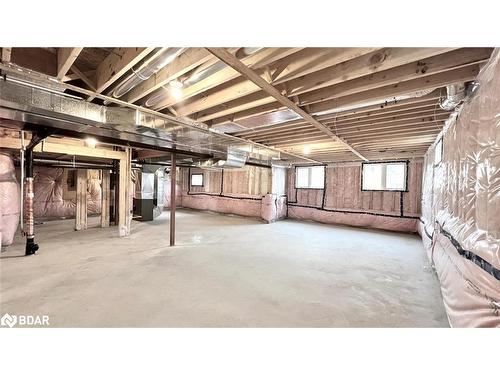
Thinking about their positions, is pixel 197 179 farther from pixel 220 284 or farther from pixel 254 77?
pixel 254 77

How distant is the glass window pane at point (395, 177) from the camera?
555 cm

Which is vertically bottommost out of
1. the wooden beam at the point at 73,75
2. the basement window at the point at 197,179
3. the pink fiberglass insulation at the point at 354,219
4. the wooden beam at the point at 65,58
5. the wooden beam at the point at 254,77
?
the pink fiberglass insulation at the point at 354,219

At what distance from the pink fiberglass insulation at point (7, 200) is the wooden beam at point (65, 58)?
Result: 285cm

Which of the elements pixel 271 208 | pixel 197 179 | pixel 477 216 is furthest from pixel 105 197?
pixel 477 216

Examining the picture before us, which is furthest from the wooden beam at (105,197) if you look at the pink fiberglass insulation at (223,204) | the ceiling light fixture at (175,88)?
the ceiling light fixture at (175,88)

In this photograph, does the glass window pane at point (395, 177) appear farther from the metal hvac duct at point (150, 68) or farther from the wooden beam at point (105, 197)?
the wooden beam at point (105, 197)

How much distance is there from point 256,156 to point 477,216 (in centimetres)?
351

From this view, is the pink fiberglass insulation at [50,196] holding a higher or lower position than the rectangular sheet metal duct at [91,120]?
lower

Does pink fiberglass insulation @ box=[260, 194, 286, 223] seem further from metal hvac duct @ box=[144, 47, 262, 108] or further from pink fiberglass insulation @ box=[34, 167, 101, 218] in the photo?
pink fiberglass insulation @ box=[34, 167, 101, 218]

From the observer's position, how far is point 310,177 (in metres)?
7.10

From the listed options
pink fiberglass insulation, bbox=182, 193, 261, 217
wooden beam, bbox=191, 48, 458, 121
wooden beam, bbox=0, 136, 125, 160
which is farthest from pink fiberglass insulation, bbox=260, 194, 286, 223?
wooden beam, bbox=191, 48, 458, 121

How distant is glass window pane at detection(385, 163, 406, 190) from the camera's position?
219 inches

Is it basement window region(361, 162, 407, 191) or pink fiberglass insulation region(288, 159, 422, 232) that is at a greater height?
basement window region(361, 162, 407, 191)

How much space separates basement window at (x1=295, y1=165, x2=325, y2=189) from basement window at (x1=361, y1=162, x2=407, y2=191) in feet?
4.05
